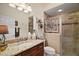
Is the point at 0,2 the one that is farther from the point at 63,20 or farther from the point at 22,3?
the point at 63,20

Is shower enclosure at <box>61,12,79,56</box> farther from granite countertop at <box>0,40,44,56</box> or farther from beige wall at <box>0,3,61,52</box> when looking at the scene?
granite countertop at <box>0,40,44,56</box>

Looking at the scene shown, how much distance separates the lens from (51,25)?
164cm

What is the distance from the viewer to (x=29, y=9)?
1614mm

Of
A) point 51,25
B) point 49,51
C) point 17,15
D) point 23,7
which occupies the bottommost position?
point 49,51

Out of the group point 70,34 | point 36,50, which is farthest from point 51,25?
point 36,50

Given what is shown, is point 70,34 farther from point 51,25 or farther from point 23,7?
point 23,7

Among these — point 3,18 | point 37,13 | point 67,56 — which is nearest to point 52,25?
point 37,13

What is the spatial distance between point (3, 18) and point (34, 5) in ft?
1.57

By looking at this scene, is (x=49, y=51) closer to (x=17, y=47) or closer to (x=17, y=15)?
(x=17, y=47)

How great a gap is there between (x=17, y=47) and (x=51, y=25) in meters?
0.59

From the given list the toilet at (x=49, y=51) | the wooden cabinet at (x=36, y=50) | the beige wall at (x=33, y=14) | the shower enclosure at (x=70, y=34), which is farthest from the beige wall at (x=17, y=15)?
the shower enclosure at (x=70, y=34)

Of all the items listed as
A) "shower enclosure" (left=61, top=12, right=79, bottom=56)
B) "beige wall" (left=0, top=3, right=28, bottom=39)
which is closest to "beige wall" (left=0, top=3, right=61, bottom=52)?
"beige wall" (left=0, top=3, right=28, bottom=39)

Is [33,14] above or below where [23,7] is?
below

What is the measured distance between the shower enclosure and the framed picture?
101mm
